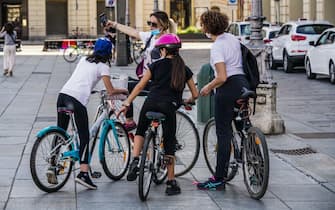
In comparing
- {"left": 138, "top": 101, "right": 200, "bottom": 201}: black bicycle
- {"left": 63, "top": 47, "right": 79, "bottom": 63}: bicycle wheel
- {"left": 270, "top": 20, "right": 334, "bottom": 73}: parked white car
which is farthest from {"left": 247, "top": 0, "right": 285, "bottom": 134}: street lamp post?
{"left": 63, "top": 47, "right": 79, "bottom": 63}: bicycle wheel

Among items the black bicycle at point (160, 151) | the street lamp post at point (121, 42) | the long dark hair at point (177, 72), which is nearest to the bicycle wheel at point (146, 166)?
the black bicycle at point (160, 151)

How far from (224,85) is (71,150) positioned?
1.80m

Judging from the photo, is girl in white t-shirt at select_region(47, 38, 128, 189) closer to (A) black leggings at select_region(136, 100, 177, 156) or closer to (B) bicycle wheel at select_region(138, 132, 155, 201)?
(A) black leggings at select_region(136, 100, 177, 156)

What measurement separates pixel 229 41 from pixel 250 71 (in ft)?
1.32

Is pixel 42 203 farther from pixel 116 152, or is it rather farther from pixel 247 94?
pixel 247 94

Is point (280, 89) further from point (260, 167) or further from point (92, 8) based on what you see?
point (92, 8)

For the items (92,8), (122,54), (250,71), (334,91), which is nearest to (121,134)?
(250,71)

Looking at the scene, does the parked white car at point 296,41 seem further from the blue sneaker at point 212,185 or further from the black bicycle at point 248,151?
the blue sneaker at point 212,185

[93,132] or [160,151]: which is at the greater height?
[93,132]

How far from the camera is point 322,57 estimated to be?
23.5 metres

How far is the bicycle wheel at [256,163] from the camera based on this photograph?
318 inches

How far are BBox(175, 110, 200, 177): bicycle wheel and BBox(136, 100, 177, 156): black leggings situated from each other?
0.67 meters

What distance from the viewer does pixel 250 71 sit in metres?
8.73

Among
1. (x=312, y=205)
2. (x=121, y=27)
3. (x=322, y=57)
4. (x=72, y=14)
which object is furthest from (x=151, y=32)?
(x=72, y=14)
